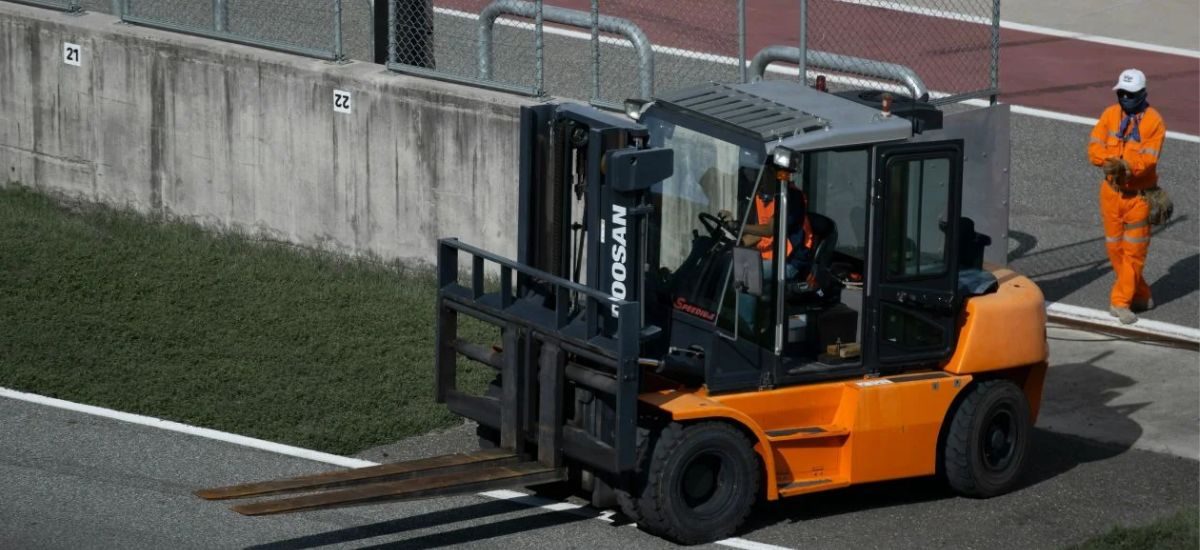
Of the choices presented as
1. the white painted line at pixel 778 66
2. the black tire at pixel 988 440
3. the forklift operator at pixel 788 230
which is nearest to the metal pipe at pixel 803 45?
the white painted line at pixel 778 66

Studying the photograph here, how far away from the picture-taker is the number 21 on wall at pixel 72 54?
601 inches

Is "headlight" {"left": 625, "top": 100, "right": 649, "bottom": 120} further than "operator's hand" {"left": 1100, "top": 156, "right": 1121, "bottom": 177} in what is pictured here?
No

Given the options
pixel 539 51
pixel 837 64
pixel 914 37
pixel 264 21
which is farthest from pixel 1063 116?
pixel 264 21

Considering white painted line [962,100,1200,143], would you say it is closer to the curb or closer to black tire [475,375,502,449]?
the curb

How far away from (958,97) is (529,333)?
224 inches

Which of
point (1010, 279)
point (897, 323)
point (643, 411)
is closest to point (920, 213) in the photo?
point (897, 323)

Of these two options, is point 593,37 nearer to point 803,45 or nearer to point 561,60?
point 803,45

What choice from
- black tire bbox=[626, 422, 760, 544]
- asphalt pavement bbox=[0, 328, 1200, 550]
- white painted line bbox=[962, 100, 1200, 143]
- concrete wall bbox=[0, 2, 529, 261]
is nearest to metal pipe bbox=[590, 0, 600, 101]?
concrete wall bbox=[0, 2, 529, 261]

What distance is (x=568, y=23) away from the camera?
13.9 metres

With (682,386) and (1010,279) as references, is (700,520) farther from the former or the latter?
(1010,279)

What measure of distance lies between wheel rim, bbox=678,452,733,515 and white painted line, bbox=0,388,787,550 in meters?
0.23

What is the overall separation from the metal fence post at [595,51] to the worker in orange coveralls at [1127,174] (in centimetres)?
384

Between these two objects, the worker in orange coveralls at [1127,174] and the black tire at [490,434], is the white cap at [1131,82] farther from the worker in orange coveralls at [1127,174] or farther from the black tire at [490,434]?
the black tire at [490,434]

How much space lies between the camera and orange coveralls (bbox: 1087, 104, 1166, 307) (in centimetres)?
1343
